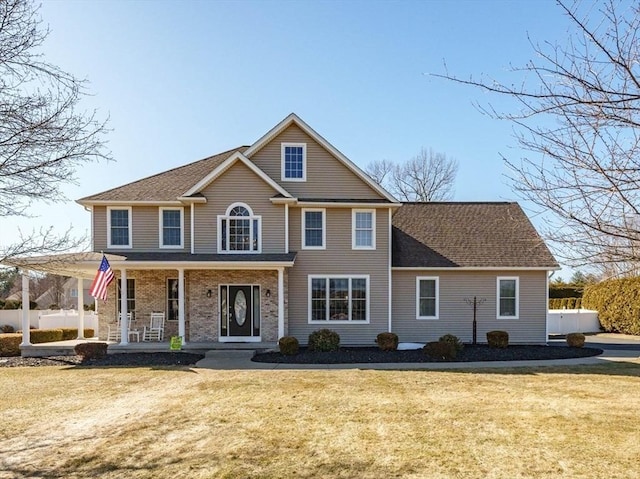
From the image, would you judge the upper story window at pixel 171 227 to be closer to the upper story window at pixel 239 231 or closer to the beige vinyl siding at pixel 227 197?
the beige vinyl siding at pixel 227 197

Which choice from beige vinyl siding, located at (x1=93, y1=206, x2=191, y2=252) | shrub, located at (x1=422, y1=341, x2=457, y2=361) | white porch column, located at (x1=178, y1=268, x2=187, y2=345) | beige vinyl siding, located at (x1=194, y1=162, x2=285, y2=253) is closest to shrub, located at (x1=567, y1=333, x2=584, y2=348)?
shrub, located at (x1=422, y1=341, x2=457, y2=361)

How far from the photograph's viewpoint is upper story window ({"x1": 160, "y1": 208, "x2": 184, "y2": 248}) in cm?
1841

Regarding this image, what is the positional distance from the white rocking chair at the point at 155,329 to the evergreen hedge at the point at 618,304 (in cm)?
2119

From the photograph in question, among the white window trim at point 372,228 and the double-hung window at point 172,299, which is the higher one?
the white window trim at point 372,228

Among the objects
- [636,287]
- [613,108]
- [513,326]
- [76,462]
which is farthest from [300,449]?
[636,287]

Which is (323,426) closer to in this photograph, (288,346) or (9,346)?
(288,346)

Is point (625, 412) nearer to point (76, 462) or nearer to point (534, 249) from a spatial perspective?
point (76, 462)

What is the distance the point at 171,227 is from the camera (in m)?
18.4

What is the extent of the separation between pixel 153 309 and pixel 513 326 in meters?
14.4

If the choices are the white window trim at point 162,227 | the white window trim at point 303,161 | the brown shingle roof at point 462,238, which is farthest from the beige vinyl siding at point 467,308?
the white window trim at point 162,227

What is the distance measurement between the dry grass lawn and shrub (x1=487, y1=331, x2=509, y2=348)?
5.37 meters

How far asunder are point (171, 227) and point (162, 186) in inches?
76.1

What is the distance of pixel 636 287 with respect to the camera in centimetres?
2470

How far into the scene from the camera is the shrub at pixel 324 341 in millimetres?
16609
